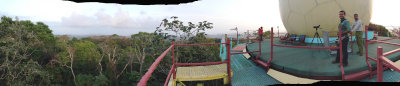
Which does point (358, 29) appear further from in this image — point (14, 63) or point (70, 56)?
point (70, 56)

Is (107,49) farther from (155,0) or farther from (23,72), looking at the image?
(155,0)

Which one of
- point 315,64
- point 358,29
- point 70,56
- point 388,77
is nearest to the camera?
point 388,77

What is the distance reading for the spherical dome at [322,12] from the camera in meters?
4.91

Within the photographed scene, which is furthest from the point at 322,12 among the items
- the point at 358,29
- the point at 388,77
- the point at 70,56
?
the point at 70,56

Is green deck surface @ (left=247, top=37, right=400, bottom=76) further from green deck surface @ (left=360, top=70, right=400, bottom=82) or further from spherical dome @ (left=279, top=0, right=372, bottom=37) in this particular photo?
spherical dome @ (left=279, top=0, right=372, bottom=37)

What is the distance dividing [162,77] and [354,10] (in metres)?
7.93

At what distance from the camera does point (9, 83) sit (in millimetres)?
11188

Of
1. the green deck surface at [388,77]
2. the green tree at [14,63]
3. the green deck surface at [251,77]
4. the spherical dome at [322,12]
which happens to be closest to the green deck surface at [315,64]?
the green deck surface at [388,77]

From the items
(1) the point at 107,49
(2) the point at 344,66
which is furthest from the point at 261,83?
(1) the point at 107,49

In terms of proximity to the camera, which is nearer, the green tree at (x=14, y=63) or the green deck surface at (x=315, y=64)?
Answer: the green deck surface at (x=315, y=64)

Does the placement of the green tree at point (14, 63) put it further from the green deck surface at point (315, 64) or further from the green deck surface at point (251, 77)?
the green deck surface at point (315, 64)

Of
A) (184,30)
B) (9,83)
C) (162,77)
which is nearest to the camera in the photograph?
(184,30)

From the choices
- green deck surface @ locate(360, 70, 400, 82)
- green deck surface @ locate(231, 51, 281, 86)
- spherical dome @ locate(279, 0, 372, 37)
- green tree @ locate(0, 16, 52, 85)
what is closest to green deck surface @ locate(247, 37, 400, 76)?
green deck surface @ locate(360, 70, 400, 82)

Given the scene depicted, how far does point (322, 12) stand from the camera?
5.05 meters
